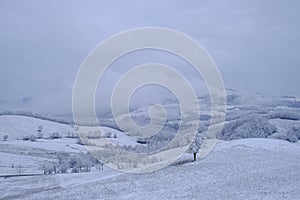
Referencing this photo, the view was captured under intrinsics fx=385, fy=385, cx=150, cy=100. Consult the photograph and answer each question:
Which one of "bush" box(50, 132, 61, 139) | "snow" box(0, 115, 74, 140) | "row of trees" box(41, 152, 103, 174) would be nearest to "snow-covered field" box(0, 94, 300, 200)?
"row of trees" box(41, 152, 103, 174)

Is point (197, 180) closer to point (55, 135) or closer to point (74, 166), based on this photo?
point (74, 166)

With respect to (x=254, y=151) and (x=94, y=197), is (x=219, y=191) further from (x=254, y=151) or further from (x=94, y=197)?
(x=254, y=151)

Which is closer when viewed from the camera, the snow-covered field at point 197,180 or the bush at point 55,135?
the snow-covered field at point 197,180

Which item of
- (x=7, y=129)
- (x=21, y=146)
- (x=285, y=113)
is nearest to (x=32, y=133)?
(x=7, y=129)

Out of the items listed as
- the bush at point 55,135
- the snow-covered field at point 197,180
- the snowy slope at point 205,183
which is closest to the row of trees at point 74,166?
the snow-covered field at point 197,180

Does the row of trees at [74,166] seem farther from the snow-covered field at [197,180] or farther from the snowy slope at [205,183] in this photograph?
the snowy slope at [205,183]

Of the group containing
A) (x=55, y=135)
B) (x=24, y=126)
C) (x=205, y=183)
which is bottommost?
(x=205, y=183)

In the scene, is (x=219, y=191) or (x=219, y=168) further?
(x=219, y=168)

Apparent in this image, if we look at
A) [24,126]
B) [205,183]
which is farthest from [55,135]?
[205,183]

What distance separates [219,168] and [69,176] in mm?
20627

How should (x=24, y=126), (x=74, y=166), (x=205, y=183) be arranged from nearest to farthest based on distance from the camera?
(x=205, y=183)
(x=74, y=166)
(x=24, y=126)

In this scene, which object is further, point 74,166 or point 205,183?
point 74,166

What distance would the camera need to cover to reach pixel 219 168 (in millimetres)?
46156

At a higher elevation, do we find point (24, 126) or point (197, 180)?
point (24, 126)
